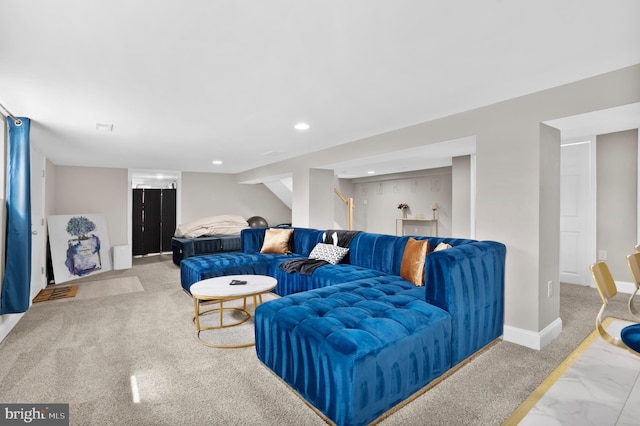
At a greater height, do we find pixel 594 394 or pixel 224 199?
pixel 224 199

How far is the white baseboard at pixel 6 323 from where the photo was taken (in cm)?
283

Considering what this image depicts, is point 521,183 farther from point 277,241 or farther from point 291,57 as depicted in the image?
point 277,241

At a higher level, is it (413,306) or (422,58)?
(422,58)

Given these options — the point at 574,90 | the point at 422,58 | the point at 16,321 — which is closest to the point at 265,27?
the point at 422,58

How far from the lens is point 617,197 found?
13.6 ft

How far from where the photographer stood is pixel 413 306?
2137 mm

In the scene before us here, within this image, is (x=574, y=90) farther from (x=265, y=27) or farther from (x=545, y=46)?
(x=265, y=27)

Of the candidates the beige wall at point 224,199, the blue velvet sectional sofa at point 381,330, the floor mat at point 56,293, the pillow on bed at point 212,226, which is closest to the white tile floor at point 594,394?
the blue velvet sectional sofa at point 381,330

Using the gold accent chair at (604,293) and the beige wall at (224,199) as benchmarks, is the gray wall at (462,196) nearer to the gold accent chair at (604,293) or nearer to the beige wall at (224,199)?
the gold accent chair at (604,293)

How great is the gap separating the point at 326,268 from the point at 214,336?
4.39 feet

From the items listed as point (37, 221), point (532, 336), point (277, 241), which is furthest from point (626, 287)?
point (37, 221)

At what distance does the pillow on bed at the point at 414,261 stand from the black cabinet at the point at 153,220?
6771 mm

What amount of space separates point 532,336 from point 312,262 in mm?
2271
